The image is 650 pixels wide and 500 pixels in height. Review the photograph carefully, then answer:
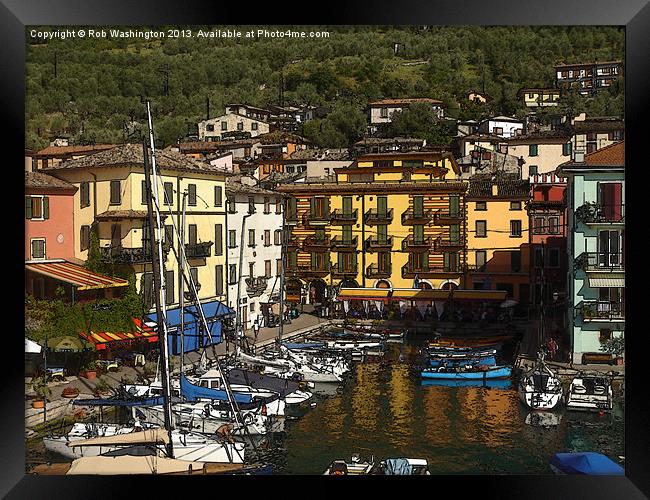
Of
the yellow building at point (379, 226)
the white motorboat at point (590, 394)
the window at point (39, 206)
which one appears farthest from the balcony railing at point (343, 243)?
the window at point (39, 206)

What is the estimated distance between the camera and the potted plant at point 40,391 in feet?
20.1

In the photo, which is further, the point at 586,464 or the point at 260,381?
the point at 260,381

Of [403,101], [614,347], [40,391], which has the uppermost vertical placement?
[403,101]

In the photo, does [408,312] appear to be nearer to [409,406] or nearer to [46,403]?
[409,406]

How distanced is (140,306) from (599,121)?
12.1 ft

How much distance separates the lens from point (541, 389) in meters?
6.55

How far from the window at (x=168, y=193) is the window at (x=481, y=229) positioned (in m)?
2.34

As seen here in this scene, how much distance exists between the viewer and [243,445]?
6.42 meters

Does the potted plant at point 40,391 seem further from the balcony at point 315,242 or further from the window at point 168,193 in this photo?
the balcony at point 315,242

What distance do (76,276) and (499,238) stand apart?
3.15 metres

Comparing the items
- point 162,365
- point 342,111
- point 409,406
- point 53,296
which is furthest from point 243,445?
point 342,111

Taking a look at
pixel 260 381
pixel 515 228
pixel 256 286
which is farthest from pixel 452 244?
pixel 260 381

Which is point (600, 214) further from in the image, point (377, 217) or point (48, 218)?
point (48, 218)

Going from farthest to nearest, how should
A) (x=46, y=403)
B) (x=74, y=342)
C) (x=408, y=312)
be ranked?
(x=408, y=312), (x=74, y=342), (x=46, y=403)
